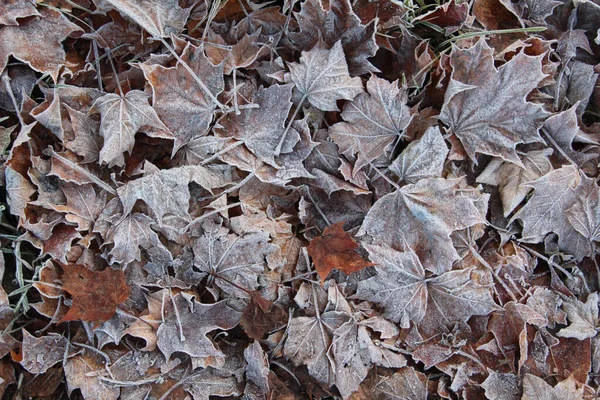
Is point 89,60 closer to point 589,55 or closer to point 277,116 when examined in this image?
point 277,116

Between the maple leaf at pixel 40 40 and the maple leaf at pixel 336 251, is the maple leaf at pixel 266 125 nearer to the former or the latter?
the maple leaf at pixel 336 251

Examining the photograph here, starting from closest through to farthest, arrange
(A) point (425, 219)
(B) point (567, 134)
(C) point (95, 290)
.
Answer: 1. (C) point (95, 290)
2. (A) point (425, 219)
3. (B) point (567, 134)

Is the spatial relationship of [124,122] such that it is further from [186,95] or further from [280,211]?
[280,211]

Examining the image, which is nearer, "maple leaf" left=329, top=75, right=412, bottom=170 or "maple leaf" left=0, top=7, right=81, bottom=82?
"maple leaf" left=0, top=7, right=81, bottom=82

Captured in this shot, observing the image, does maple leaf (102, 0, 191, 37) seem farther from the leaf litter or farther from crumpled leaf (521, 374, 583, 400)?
crumpled leaf (521, 374, 583, 400)

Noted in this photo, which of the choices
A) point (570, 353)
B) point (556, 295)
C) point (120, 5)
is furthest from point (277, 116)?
point (570, 353)

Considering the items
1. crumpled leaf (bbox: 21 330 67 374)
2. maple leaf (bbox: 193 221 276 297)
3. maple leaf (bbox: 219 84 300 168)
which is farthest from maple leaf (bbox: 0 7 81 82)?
crumpled leaf (bbox: 21 330 67 374)

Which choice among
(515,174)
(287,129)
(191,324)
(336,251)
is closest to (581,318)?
(515,174)
